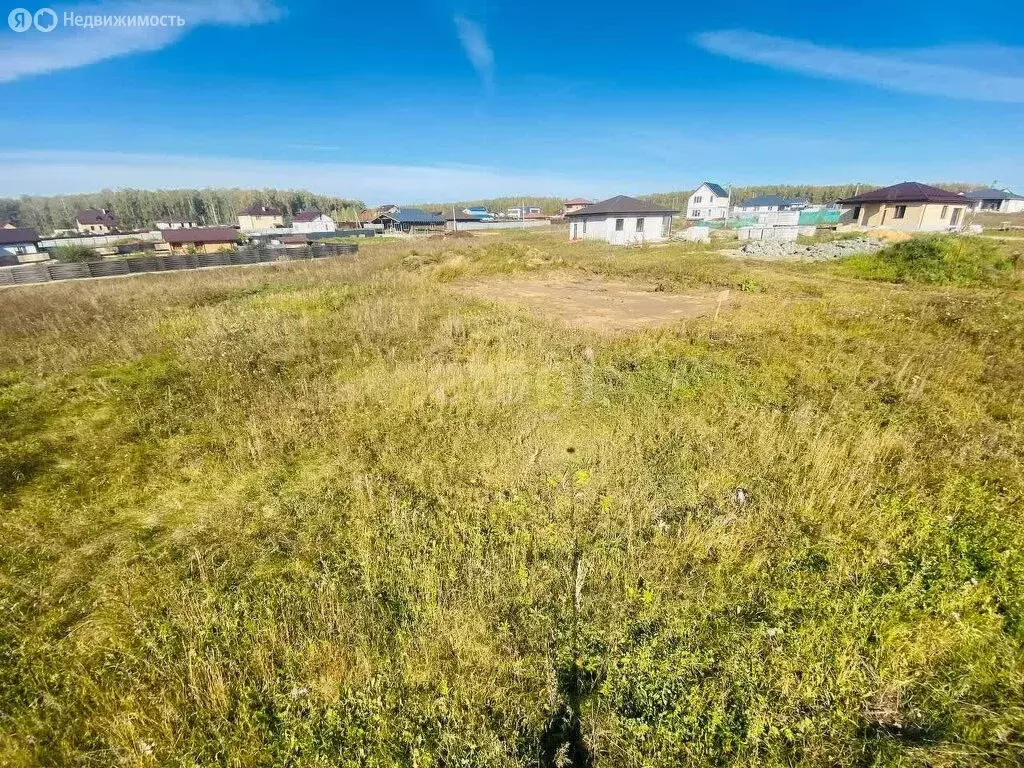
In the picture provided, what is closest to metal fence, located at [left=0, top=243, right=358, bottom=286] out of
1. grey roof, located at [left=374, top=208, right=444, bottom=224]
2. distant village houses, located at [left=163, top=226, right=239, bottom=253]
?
distant village houses, located at [left=163, top=226, right=239, bottom=253]

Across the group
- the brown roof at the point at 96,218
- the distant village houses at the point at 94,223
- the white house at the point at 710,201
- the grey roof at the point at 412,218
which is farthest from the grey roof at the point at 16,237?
the white house at the point at 710,201

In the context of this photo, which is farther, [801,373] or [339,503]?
[801,373]

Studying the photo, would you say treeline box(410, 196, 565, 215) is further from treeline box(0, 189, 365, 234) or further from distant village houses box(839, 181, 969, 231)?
distant village houses box(839, 181, 969, 231)

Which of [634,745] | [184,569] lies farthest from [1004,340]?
[184,569]

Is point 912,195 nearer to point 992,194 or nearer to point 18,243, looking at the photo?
point 992,194

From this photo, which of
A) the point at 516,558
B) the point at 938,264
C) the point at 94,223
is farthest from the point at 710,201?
the point at 94,223

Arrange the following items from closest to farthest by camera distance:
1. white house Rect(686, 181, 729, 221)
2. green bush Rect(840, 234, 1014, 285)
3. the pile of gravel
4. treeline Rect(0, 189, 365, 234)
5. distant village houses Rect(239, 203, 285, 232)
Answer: green bush Rect(840, 234, 1014, 285)
the pile of gravel
white house Rect(686, 181, 729, 221)
distant village houses Rect(239, 203, 285, 232)
treeline Rect(0, 189, 365, 234)

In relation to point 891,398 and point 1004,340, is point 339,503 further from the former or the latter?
point 1004,340
